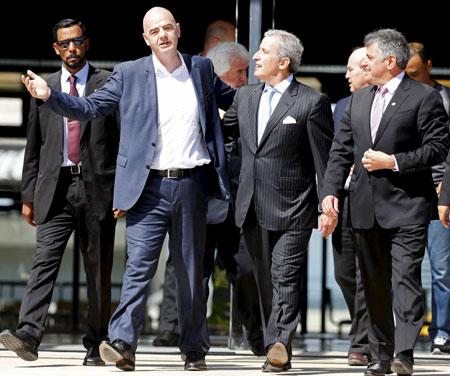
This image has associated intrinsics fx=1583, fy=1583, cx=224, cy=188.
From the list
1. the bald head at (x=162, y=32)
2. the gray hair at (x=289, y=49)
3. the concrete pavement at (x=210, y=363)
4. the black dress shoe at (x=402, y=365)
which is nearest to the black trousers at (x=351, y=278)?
the concrete pavement at (x=210, y=363)

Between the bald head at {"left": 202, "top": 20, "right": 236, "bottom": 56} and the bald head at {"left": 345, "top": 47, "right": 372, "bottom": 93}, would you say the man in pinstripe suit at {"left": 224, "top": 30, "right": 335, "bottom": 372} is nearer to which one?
the bald head at {"left": 345, "top": 47, "right": 372, "bottom": 93}

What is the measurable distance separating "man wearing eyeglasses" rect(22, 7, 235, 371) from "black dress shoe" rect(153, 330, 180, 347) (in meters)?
2.19

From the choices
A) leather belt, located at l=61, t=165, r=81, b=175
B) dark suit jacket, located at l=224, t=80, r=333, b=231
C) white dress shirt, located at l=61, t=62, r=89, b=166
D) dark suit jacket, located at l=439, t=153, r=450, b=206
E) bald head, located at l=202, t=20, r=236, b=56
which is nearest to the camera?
dark suit jacket, located at l=439, t=153, r=450, b=206

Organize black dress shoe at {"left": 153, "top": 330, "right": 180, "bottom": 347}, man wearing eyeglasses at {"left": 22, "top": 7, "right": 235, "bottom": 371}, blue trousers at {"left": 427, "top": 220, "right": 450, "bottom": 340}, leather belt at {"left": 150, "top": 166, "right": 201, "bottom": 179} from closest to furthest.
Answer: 1. man wearing eyeglasses at {"left": 22, "top": 7, "right": 235, "bottom": 371}
2. leather belt at {"left": 150, "top": 166, "right": 201, "bottom": 179}
3. blue trousers at {"left": 427, "top": 220, "right": 450, "bottom": 340}
4. black dress shoe at {"left": 153, "top": 330, "right": 180, "bottom": 347}

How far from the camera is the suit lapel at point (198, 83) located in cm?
948

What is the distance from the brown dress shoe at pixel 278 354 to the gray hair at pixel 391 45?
70.4 inches

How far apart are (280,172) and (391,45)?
1.06 metres

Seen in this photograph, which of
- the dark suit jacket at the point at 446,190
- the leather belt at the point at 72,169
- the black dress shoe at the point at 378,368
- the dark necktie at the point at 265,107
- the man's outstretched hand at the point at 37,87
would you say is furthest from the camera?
the leather belt at the point at 72,169

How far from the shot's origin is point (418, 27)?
13.1 m

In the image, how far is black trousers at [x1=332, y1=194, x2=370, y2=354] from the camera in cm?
1037

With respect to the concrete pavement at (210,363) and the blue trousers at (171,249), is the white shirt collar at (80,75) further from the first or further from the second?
the concrete pavement at (210,363)

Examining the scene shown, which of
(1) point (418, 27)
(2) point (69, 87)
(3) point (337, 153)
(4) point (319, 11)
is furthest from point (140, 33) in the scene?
(3) point (337, 153)

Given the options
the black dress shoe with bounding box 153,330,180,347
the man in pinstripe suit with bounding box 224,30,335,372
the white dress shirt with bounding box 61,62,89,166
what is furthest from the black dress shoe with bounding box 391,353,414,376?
the black dress shoe with bounding box 153,330,180,347

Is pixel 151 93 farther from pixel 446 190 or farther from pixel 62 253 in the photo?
pixel 446 190
